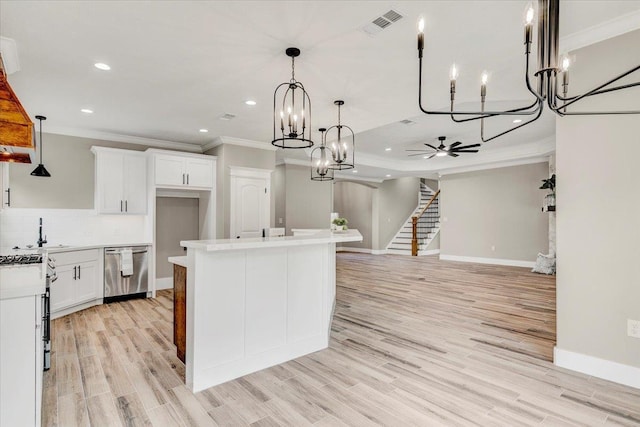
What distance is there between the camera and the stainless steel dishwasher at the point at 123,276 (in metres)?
5.21

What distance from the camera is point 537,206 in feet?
28.4

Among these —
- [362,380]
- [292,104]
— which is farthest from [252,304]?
[292,104]

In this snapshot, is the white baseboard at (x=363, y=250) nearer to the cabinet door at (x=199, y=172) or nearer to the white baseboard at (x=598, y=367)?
the cabinet door at (x=199, y=172)

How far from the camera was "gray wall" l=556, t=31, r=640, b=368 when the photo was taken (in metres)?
2.63

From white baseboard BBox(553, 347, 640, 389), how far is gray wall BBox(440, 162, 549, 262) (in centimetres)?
660

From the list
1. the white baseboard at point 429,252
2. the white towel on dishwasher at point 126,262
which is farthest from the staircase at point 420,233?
the white towel on dishwasher at point 126,262

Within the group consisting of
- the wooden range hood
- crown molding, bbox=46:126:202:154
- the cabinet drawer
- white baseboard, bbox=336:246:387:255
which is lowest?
white baseboard, bbox=336:246:387:255

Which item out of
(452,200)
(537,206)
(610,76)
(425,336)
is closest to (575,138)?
(610,76)

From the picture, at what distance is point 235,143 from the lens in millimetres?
6246

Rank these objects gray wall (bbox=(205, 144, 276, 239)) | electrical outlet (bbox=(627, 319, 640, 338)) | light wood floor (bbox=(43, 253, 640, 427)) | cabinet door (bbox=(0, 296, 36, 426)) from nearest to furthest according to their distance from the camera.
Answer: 1. cabinet door (bbox=(0, 296, 36, 426))
2. light wood floor (bbox=(43, 253, 640, 427))
3. electrical outlet (bbox=(627, 319, 640, 338))
4. gray wall (bbox=(205, 144, 276, 239))

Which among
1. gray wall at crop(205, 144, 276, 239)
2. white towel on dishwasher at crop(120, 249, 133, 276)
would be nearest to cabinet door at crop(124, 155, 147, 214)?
white towel on dishwasher at crop(120, 249, 133, 276)

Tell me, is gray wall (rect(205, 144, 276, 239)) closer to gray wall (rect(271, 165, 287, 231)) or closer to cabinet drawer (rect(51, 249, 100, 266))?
cabinet drawer (rect(51, 249, 100, 266))

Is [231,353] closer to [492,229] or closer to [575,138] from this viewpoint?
[575,138]

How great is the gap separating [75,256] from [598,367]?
6204 millimetres
